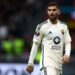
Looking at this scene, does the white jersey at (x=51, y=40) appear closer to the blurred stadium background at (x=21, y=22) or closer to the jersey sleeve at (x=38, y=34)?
the jersey sleeve at (x=38, y=34)

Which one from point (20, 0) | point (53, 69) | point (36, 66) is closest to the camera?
point (53, 69)

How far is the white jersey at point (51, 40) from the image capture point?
9.12m

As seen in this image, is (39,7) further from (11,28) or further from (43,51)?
(43,51)

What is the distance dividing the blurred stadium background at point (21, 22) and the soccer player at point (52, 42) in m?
7.49

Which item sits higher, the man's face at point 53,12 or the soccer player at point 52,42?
the man's face at point 53,12

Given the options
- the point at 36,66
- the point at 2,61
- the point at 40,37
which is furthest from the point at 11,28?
the point at 40,37

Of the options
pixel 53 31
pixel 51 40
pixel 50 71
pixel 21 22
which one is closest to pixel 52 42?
pixel 51 40

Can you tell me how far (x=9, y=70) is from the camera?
15047 millimetres

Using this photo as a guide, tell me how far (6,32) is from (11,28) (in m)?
0.60

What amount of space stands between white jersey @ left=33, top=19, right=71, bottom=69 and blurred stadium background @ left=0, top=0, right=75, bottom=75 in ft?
24.6

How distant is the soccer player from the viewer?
9.09 metres

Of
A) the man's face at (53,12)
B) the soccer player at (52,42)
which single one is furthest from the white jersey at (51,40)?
the man's face at (53,12)

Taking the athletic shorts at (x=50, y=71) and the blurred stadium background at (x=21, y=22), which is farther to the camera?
the blurred stadium background at (x=21, y=22)

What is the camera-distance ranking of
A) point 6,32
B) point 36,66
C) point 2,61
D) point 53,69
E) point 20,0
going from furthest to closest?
point 20,0, point 6,32, point 2,61, point 36,66, point 53,69
